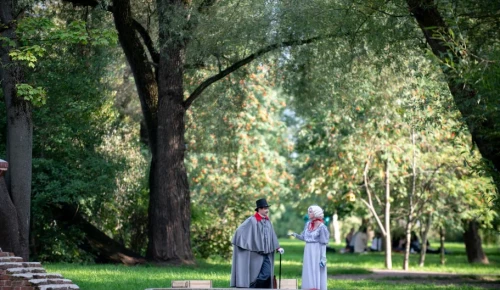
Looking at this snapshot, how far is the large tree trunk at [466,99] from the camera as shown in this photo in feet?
55.1

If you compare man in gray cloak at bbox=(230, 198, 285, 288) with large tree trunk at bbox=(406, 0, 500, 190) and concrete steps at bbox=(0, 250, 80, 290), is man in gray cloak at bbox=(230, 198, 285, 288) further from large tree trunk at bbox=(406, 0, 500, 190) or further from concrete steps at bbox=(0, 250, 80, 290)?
large tree trunk at bbox=(406, 0, 500, 190)

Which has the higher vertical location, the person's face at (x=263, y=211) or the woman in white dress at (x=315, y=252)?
the person's face at (x=263, y=211)

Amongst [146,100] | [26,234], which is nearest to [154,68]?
[146,100]

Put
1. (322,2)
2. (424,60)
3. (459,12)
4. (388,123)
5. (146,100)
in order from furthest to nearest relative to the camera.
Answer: (388,123) → (146,100) → (424,60) → (322,2) → (459,12)

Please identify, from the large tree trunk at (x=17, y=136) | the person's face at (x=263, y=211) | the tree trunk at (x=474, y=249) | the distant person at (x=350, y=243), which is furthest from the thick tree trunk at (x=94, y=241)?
the distant person at (x=350, y=243)

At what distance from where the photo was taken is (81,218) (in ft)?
97.5

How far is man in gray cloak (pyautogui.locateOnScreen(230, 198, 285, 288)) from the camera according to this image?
655 inches

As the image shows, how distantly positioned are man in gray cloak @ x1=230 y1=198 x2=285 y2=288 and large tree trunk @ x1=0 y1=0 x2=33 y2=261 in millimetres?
5944

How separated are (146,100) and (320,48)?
5.94 metres

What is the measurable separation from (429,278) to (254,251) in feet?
44.0

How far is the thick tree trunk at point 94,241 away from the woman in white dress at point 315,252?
12.8 m

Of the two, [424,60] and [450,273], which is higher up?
[424,60]

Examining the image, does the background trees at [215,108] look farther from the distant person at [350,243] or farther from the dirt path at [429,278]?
the distant person at [350,243]

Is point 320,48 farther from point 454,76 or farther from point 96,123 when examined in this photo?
point 454,76
